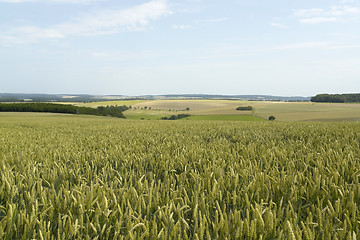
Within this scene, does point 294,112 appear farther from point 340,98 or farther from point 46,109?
point 46,109

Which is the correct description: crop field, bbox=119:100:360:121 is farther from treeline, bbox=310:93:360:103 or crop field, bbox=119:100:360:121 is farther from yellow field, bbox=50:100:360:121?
treeline, bbox=310:93:360:103

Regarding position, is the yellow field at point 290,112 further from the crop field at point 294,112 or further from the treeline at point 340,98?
the treeline at point 340,98

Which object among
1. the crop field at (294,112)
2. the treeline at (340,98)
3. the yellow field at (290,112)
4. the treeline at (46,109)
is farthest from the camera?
the treeline at (340,98)

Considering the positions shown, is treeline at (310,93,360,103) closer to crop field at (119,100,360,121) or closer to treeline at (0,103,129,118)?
crop field at (119,100,360,121)

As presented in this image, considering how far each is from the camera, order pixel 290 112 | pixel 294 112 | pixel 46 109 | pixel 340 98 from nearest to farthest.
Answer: pixel 294 112, pixel 290 112, pixel 46 109, pixel 340 98

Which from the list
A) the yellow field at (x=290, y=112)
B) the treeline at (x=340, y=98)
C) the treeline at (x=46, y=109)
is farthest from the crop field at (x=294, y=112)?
the treeline at (x=340, y=98)

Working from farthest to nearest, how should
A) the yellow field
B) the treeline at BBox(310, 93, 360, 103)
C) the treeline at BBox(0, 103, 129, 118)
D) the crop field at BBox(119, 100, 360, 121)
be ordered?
the treeline at BBox(310, 93, 360, 103)
the treeline at BBox(0, 103, 129, 118)
the yellow field
the crop field at BBox(119, 100, 360, 121)

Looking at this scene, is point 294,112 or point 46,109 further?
point 46,109

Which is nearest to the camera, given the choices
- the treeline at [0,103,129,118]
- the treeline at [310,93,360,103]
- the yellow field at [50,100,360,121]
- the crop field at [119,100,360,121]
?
the crop field at [119,100,360,121]

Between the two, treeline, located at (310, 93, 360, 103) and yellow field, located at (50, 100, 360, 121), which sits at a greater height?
treeline, located at (310, 93, 360, 103)

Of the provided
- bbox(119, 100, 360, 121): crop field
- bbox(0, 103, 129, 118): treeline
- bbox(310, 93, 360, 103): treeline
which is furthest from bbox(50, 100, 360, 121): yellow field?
bbox(310, 93, 360, 103): treeline

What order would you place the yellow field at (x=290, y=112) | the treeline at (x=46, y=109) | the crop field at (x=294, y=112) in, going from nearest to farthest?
the crop field at (x=294, y=112) < the yellow field at (x=290, y=112) < the treeline at (x=46, y=109)

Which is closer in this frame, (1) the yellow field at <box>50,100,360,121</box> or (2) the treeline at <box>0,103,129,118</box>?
(1) the yellow field at <box>50,100,360,121</box>

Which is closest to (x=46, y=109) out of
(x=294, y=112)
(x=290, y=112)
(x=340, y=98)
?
(x=290, y=112)
